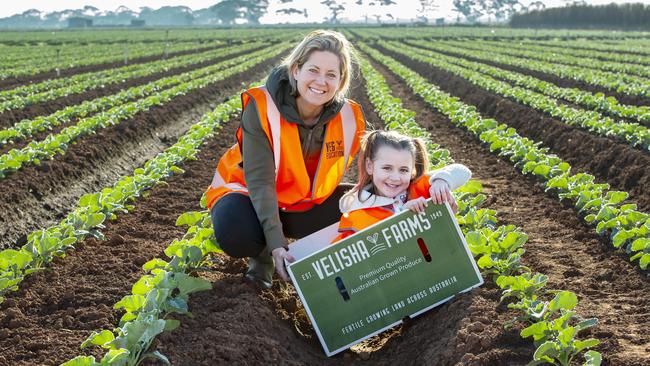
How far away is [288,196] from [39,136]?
297 inches

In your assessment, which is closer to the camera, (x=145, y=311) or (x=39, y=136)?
(x=145, y=311)

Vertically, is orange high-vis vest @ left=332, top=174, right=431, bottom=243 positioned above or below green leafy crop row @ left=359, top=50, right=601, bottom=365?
above

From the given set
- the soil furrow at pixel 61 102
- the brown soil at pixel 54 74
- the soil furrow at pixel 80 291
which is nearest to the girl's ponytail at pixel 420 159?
the soil furrow at pixel 80 291

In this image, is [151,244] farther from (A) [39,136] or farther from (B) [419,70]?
(B) [419,70]

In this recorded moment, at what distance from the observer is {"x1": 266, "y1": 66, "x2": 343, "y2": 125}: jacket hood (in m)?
4.62

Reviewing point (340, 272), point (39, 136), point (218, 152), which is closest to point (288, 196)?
point (340, 272)

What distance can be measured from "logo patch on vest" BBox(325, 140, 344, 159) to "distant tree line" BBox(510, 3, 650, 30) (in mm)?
66614

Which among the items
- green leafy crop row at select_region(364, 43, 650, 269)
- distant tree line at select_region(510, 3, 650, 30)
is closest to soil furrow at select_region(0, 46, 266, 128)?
green leafy crop row at select_region(364, 43, 650, 269)

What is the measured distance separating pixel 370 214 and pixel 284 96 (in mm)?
909

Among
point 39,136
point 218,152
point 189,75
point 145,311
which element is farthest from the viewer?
point 189,75

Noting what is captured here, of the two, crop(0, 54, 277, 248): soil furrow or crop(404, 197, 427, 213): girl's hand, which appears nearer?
crop(404, 197, 427, 213): girl's hand

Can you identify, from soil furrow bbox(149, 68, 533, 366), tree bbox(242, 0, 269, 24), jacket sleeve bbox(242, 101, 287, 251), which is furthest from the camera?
tree bbox(242, 0, 269, 24)

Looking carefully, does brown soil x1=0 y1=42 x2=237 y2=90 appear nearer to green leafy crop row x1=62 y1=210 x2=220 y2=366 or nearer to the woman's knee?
green leafy crop row x1=62 y1=210 x2=220 y2=366

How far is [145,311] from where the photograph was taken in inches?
152
